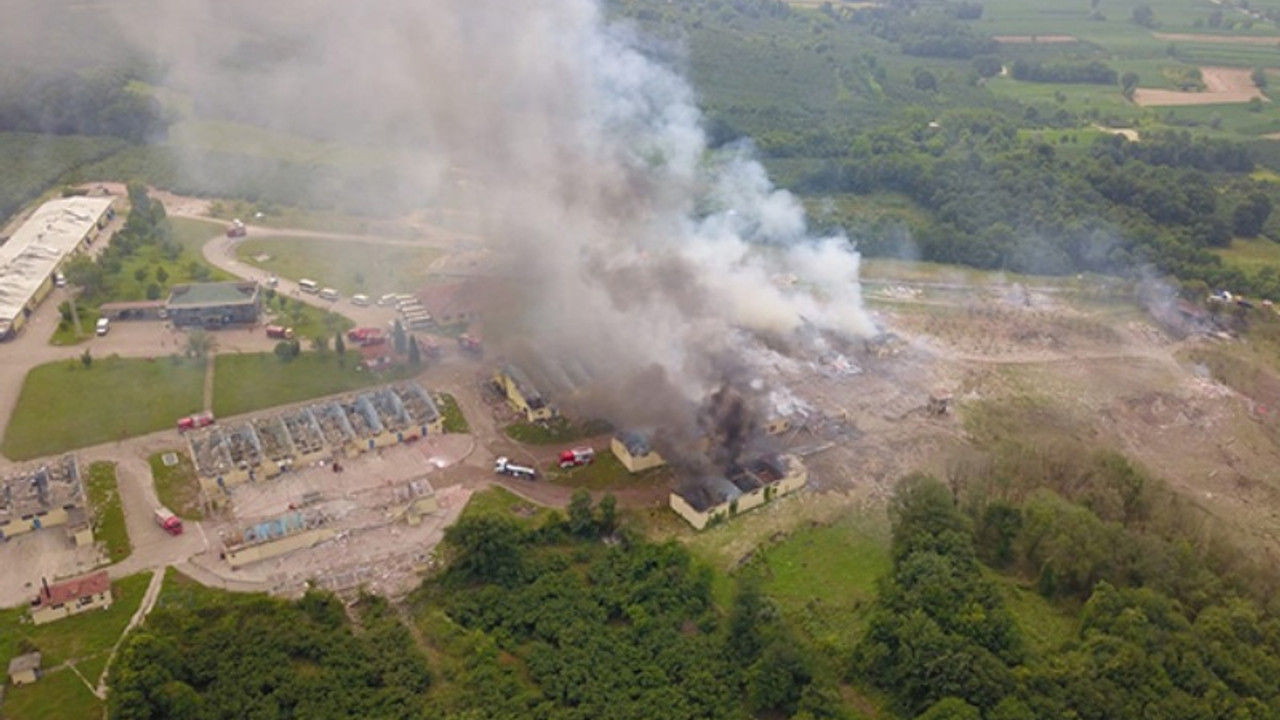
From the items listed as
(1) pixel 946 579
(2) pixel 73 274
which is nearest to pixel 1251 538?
(1) pixel 946 579

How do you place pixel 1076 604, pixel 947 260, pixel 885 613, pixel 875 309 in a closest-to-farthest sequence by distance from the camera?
pixel 885 613 < pixel 1076 604 < pixel 875 309 < pixel 947 260

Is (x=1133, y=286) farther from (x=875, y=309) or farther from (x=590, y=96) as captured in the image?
(x=590, y=96)

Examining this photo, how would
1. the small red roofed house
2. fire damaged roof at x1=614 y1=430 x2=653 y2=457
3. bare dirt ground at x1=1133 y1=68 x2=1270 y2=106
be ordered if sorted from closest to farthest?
the small red roofed house, fire damaged roof at x1=614 y1=430 x2=653 y2=457, bare dirt ground at x1=1133 y1=68 x2=1270 y2=106

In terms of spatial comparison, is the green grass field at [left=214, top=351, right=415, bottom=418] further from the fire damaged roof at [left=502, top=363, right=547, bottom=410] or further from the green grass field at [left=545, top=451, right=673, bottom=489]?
the green grass field at [left=545, top=451, right=673, bottom=489]

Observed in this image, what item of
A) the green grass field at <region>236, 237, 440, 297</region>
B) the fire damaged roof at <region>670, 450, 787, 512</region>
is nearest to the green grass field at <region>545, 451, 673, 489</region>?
the fire damaged roof at <region>670, 450, 787, 512</region>

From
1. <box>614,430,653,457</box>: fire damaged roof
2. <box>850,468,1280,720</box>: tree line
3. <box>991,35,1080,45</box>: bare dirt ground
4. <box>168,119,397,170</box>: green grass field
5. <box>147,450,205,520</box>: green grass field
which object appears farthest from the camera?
<box>991,35,1080,45</box>: bare dirt ground

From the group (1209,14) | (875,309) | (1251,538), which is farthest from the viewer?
(1209,14)

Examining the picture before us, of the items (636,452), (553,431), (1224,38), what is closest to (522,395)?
(553,431)
